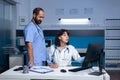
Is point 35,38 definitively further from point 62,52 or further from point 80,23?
point 80,23

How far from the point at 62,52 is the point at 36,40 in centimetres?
43

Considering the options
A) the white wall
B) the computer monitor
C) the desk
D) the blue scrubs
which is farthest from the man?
the white wall

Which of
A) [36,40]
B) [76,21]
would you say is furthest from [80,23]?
[36,40]

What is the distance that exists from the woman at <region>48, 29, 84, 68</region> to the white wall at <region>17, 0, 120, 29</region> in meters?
3.05

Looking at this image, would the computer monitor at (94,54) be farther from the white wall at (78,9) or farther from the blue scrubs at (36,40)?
the white wall at (78,9)

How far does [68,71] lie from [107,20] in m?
3.80

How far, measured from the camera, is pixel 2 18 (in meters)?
5.74

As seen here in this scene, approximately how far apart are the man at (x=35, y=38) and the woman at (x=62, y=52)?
0.17 meters

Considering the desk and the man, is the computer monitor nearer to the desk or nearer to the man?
the desk

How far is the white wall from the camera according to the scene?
6.38m

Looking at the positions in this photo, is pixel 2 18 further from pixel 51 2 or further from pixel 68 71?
pixel 68 71

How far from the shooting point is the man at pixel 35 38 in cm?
343

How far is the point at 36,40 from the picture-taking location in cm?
353

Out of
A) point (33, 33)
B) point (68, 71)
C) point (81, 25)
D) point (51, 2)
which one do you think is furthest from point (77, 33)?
point (68, 71)
